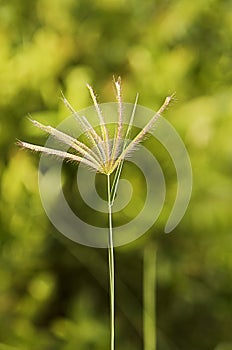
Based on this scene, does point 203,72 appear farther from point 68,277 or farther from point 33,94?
point 68,277

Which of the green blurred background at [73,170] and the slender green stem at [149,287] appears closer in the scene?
the slender green stem at [149,287]

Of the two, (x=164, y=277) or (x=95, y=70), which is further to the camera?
(x=95, y=70)

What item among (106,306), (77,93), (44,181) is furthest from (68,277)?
(77,93)

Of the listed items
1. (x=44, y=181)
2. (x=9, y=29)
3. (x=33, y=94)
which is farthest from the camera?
(x=9, y=29)

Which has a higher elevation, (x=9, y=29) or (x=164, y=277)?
(x=9, y=29)

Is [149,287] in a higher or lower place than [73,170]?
lower

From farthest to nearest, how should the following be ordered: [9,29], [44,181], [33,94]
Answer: [9,29] → [33,94] → [44,181]

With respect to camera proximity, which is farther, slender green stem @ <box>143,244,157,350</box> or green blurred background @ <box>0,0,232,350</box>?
green blurred background @ <box>0,0,232,350</box>

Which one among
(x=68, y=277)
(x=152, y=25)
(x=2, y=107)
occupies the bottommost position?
(x=68, y=277)
